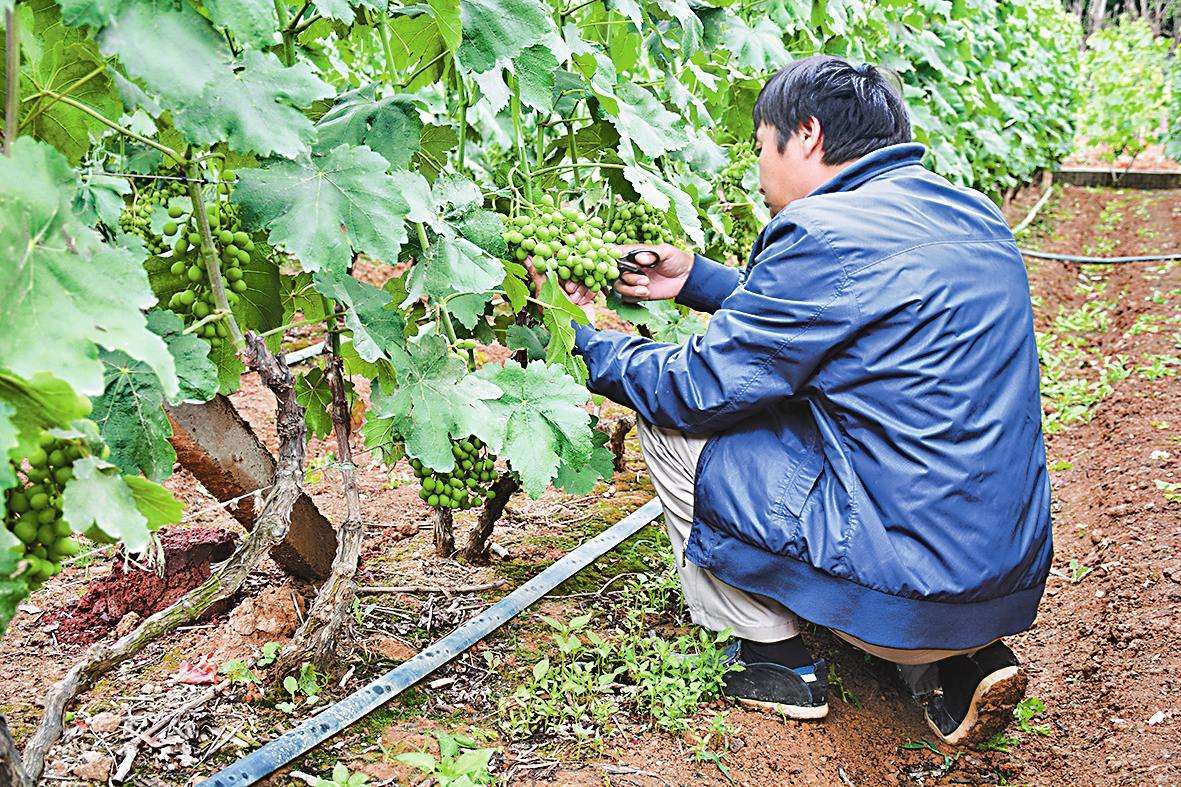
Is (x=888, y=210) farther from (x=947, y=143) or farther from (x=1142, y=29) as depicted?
(x=1142, y=29)

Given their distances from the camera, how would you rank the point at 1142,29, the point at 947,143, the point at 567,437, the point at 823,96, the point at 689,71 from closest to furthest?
the point at 567,437 → the point at 823,96 → the point at 689,71 → the point at 947,143 → the point at 1142,29

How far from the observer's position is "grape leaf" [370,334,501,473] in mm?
2217

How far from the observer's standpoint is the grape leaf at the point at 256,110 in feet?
5.24

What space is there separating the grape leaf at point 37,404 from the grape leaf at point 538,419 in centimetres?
112

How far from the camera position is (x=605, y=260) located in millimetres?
2605

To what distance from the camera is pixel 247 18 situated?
60.2 inches

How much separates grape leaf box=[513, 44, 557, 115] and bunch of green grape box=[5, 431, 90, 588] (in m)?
1.33

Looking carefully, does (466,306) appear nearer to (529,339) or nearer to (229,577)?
(529,339)

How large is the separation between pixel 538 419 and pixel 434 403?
0.26 meters

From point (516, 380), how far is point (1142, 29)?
22.1 metres

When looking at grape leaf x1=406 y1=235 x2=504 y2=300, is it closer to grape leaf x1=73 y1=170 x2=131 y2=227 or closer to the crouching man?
the crouching man

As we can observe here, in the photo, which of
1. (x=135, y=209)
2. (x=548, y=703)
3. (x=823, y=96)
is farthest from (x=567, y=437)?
(x=135, y=209)

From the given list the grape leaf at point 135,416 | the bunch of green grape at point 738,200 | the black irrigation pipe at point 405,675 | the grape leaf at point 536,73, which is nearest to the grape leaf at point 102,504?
the grape leaf at point 135,416

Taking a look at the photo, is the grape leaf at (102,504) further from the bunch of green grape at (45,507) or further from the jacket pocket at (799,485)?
the jacket pocket at (799,485)
